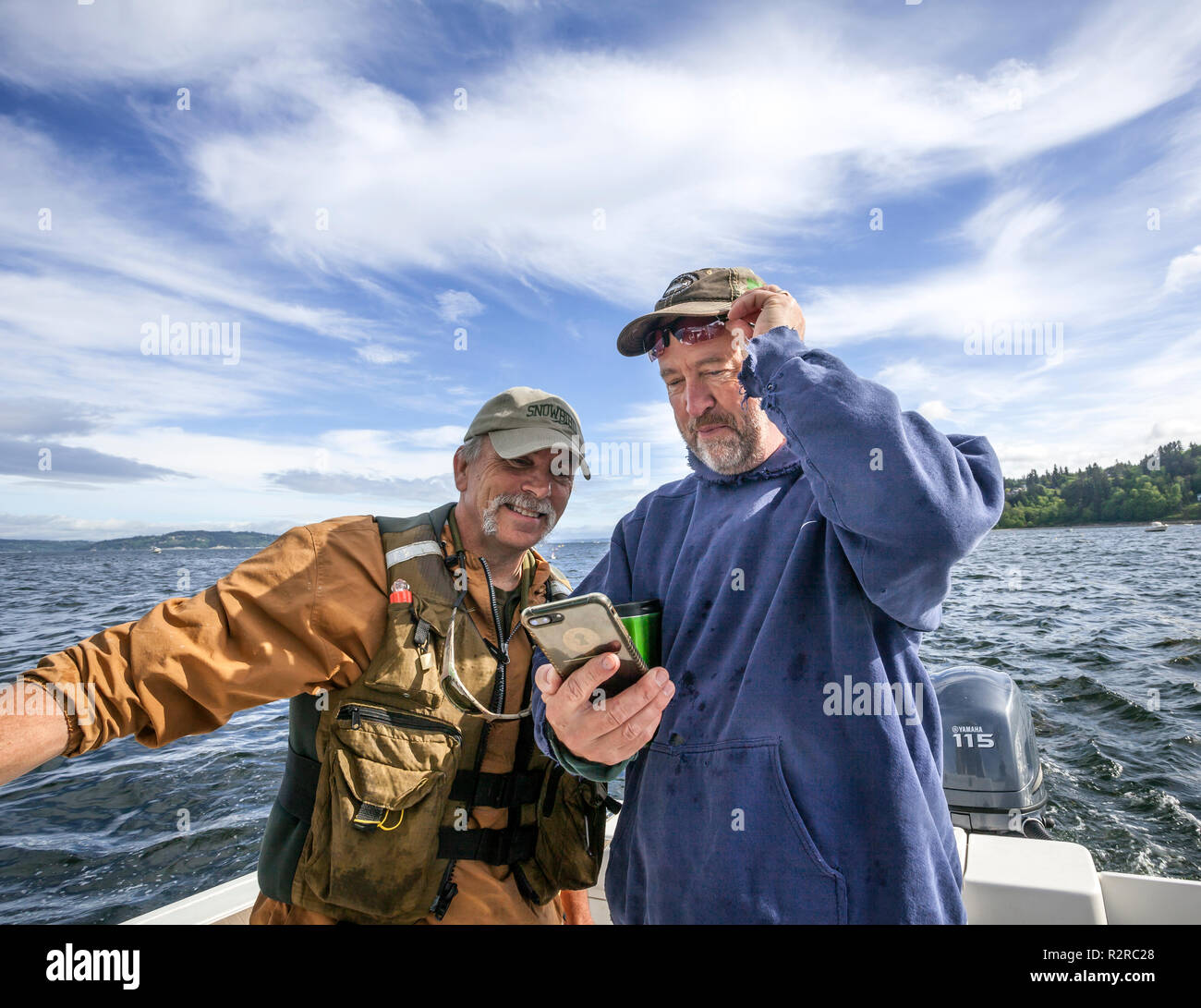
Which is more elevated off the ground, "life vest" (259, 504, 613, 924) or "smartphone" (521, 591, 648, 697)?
"smartphone" (521, 591, 648, 697)

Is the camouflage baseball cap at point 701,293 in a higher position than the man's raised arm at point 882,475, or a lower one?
higher

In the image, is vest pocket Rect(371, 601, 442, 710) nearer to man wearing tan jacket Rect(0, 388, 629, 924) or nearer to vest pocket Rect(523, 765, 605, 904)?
man wearing tan jacket Rect(0, 388, 629, 924)

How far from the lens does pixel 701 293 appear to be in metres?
2.11

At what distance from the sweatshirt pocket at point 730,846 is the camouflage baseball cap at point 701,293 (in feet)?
4.10

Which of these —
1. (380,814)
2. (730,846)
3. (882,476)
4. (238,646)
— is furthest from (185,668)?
(882,476)

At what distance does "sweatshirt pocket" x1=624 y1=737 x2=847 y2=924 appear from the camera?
145 centimetres

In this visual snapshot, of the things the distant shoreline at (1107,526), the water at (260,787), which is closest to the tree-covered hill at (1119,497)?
the distant shoreline at (1107,526)

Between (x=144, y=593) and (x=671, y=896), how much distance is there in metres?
31.7

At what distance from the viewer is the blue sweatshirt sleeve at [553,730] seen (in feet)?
5.84

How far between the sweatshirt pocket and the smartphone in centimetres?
28

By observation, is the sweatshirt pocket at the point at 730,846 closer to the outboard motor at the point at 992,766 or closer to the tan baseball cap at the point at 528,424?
the tan baseball cap at the point at 528,424
